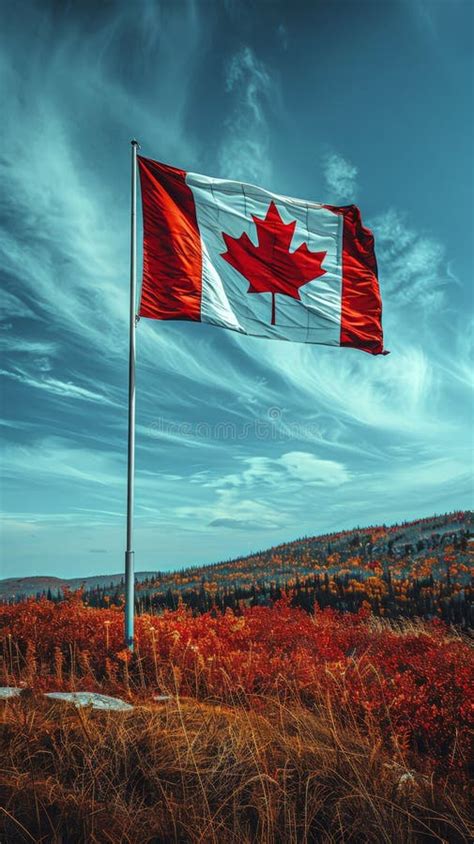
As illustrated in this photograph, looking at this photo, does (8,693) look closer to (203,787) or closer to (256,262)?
(203,787)

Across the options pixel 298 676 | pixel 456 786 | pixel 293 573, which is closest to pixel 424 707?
pixel 456 786

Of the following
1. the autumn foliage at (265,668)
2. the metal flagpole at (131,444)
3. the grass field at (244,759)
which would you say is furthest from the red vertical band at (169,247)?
the grass field at (244,759)

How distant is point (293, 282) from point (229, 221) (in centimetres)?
215

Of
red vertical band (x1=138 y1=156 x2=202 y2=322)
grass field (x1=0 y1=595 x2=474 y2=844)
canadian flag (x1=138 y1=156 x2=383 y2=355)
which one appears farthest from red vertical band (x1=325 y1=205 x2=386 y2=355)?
grass field (x1=0 y1=595 x2=474 y2=844)

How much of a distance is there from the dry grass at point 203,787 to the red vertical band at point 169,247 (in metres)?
7.32

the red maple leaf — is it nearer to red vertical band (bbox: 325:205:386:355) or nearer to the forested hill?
red vertical band (bbox: 325:205:386:355)

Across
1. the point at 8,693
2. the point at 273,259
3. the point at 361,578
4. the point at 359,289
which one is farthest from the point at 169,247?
the point at 361,578

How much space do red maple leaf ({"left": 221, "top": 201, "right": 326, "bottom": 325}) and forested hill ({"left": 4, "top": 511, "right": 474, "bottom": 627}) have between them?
10727 mm

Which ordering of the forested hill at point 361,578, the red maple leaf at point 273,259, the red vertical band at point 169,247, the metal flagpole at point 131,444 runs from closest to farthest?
the metal flagpole at point 131,444 < the red vertical band at point 169,247 < the red maple leaf at point 273,259 < the forested hill at point 361,578

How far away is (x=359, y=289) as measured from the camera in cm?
Result: 1391

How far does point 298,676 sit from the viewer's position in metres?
8.30

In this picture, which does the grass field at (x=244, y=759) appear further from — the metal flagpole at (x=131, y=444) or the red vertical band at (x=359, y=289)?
the red vertical band at (x=359, y=289)

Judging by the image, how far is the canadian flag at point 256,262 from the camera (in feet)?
35.2

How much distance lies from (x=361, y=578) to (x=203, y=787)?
2817 centimetres
